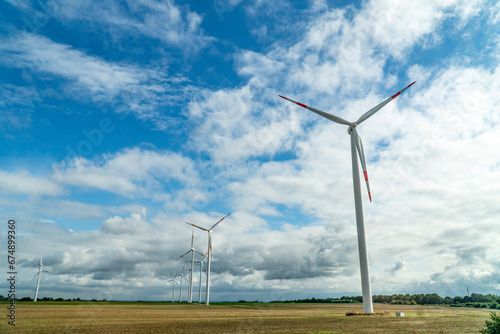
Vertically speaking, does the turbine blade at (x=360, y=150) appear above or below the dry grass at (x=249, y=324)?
above

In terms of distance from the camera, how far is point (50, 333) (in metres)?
30.2

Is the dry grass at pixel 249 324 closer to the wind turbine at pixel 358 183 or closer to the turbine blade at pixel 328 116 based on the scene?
the wind turbine at pixel 358 183

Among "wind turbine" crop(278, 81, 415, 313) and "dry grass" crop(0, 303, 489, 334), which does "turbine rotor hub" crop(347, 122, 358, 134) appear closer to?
"wind turbine" crop(278, 81, 415, 313)

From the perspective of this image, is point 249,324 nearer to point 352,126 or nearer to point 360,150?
point 360,150

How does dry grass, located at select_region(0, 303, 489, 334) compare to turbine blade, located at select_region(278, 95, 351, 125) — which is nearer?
dry grass, located at select_region(0, 303, 489, 334)

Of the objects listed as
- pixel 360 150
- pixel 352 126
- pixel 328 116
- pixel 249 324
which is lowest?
pixel 249 324

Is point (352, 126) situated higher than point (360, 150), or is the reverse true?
point (352, 126)

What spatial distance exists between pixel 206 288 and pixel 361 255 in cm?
10364

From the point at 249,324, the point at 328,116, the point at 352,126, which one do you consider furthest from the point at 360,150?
the point at 249,324

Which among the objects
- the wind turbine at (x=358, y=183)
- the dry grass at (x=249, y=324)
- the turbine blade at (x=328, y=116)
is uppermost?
the turbine blade at (x=328, y=116)

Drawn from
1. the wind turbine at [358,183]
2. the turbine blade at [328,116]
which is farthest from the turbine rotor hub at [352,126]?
the turbine blade at [328,116]

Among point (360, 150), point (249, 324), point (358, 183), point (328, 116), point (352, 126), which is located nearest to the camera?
point (249, 324)

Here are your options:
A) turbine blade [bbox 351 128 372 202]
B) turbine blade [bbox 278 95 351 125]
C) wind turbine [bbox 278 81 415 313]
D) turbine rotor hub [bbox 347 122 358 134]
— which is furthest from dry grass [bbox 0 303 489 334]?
turbine blade [bbox 278 95 351 125]

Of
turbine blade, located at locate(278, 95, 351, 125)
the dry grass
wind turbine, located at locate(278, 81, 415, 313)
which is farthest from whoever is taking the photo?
turbine blade, located at locate(278, 95, 351, 125)
